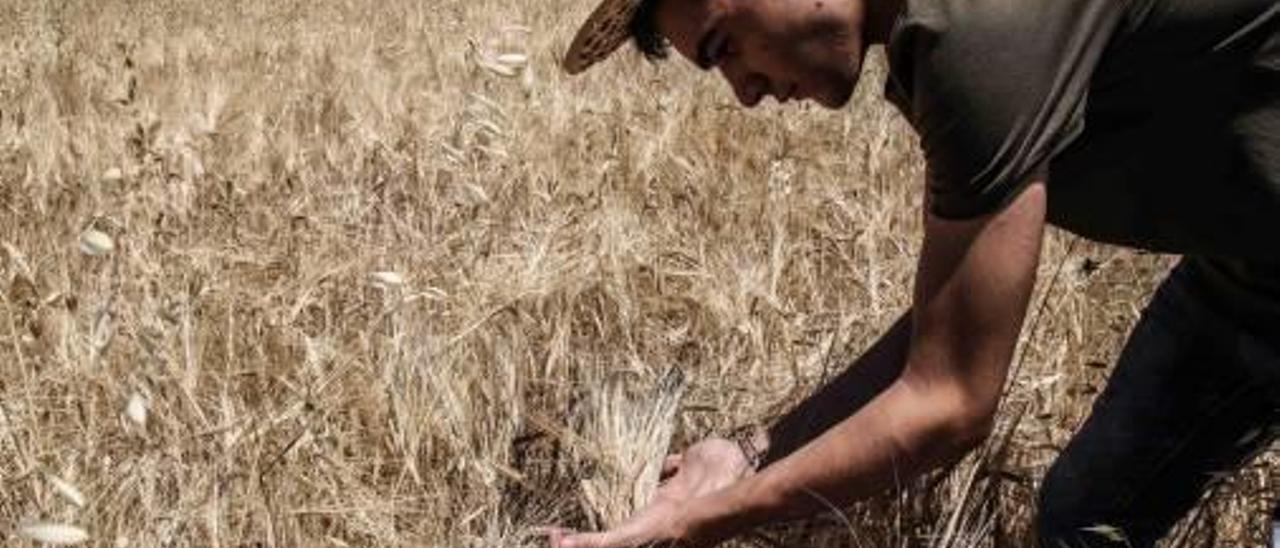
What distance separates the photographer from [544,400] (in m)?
2.20

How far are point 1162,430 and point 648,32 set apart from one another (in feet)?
2.52

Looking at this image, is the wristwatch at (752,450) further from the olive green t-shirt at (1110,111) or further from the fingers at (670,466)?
the olive green t-shirt at (1110,111)

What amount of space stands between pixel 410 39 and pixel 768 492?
155 inches

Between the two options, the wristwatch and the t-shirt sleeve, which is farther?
the wristwatch

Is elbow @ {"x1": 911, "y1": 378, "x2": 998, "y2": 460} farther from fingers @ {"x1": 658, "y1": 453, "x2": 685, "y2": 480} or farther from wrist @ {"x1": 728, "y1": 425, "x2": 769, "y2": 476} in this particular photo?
fingers @ {"x1": 658, "y1": 453, "x2": 685, "y2": 480}

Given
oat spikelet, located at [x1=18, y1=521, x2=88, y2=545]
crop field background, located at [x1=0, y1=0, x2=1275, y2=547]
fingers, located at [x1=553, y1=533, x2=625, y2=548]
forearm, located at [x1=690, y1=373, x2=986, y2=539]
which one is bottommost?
crop field background, located at [x1=0, y1=0, x2=1275, y2=547]

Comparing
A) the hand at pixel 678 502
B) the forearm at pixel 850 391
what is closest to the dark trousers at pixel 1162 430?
the forearm at pixel 850 391

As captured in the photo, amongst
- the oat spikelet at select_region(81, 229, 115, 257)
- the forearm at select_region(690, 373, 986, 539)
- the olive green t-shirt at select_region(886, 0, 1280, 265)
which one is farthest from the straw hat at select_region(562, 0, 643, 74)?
the oat spikelet at select_region(81, 229, 115, 257)

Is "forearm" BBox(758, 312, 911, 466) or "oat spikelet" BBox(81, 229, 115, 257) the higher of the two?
"oat spikelet" BBox(81, 229, 115, 257)

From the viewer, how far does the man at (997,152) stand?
1.27 metres

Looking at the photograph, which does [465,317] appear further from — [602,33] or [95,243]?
[602,33]

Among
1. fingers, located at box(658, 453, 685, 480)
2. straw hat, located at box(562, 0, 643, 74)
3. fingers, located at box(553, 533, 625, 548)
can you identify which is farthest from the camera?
fingers, located at box(658, 453, 685, 480)

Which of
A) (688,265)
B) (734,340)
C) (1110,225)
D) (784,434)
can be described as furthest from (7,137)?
(1110,225)

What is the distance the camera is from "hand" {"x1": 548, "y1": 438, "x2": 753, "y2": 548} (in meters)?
1.62
